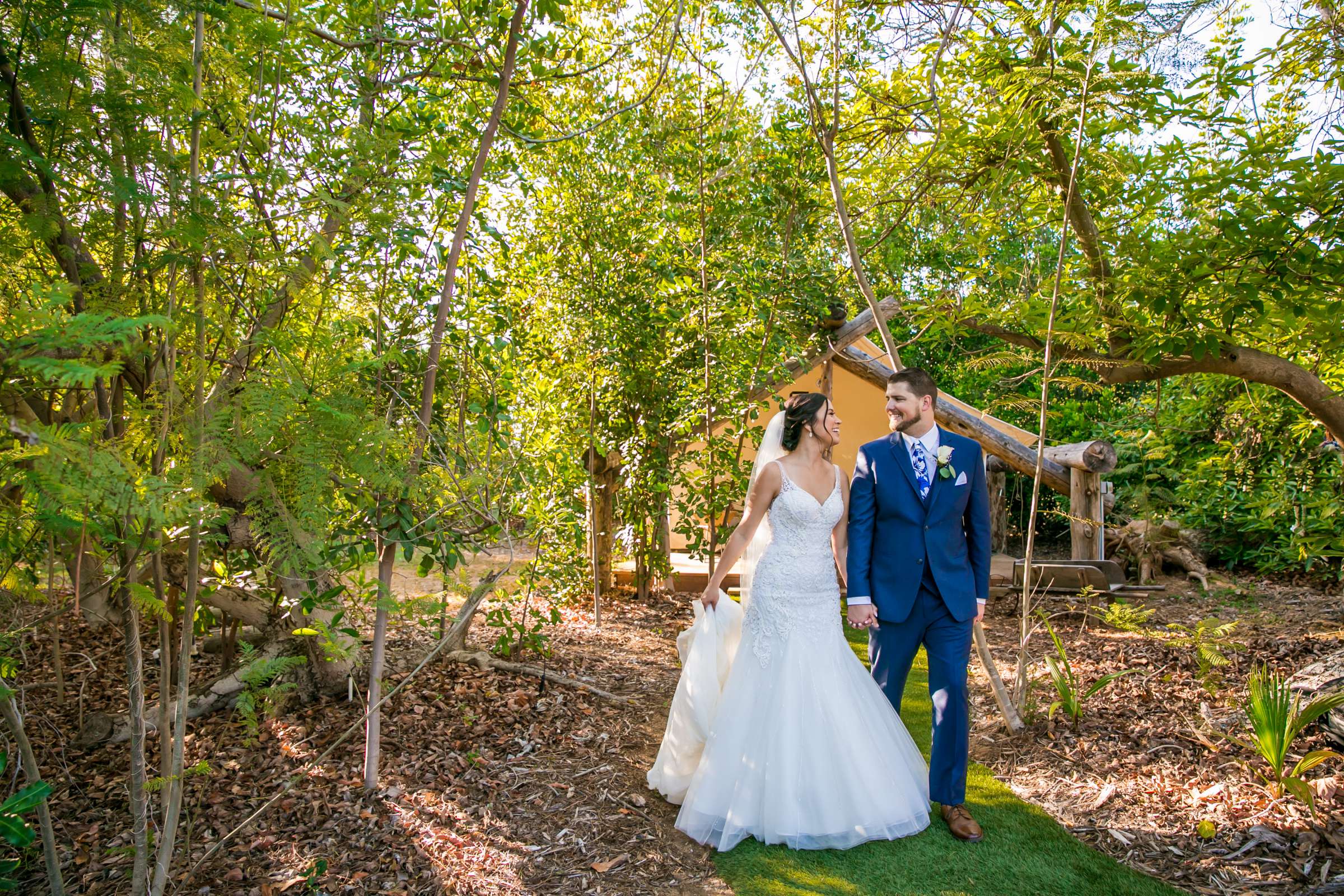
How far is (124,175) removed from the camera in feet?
6.75

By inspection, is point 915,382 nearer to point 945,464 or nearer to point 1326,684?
point 945,464

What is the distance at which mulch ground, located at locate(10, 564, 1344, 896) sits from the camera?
10.1 feet

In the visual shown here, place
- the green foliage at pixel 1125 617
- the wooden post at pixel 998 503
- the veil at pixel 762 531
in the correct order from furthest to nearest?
the wooden post at pixel 998 503 < the green foliage at pixel 1125 617 < the veil at pixel 762 531

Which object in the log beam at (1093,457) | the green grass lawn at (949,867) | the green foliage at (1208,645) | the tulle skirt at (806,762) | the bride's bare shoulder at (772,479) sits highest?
the log beam at (1093,457)

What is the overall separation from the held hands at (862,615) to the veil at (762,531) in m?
0.50

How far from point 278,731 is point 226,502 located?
1176mm

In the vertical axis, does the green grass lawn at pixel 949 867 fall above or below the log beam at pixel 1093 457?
below

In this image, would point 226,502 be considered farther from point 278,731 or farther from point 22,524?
point 22,524

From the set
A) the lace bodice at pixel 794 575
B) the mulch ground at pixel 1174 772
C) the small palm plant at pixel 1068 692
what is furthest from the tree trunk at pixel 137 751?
the small palm plant at pixel 1068 692

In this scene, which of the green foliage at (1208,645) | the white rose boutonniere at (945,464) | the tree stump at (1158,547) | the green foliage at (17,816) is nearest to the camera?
the green foliage at (17,816)

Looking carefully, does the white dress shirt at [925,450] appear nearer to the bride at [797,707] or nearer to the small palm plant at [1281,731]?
the bride at [797,707]

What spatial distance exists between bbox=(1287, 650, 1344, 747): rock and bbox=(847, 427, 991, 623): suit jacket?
5.87 feet

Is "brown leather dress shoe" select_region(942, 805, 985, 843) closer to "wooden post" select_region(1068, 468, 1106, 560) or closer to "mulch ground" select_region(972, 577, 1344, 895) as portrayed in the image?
"mulch ground" select_region(972, 577, 1344, 895)

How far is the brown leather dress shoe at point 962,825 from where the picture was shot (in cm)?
343
